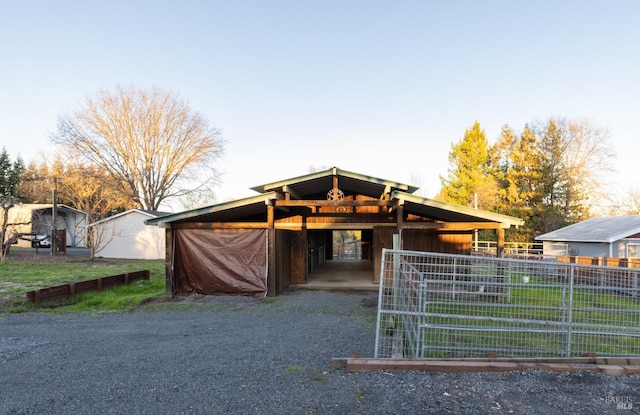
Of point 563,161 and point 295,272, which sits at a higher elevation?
point 563,161

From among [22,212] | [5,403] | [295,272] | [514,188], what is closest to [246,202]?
[295,272]

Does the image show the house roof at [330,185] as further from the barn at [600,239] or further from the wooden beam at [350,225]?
the barn at [600,239]

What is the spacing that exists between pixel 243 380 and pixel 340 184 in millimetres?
8079

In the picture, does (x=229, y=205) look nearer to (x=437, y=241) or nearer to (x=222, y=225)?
(x=222, y=225)

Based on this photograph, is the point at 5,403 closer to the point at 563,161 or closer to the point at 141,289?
the point at 141,289

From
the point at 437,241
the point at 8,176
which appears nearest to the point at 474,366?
the point at 437,241

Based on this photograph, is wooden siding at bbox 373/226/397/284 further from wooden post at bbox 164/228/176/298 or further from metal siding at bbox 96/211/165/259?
metal siding at bbox 96/211/165/259

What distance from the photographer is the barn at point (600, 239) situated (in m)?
15.4

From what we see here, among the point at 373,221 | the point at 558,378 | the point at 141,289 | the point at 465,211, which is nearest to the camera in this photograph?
the point at 558,378

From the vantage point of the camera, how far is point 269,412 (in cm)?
325

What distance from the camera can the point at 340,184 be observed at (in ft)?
37.7

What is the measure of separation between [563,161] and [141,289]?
3085 centimetres

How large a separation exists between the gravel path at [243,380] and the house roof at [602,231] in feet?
49.0

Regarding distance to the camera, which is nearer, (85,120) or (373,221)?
(373,221)
